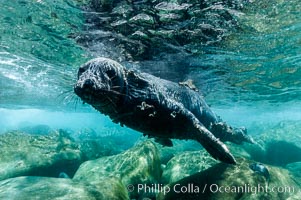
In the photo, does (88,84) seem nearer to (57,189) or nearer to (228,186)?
(57,189)

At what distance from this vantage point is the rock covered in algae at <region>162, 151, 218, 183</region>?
9828mm

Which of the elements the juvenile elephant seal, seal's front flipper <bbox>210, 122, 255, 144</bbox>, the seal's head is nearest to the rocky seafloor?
the juvenile elephant seal

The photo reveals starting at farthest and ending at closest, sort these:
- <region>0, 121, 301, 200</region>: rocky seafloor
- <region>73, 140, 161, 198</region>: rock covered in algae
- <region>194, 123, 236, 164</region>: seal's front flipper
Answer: <region>73, 140, 161, 198</region>: rock covered in algae, <region>0, 121, 301, 200</region>: rocky seafloor, <region>194, 123, 236, 164</region>: seal's front flipper

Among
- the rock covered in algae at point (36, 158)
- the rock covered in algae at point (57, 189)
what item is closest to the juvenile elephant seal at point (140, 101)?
the rock covered in algae at point (57, 189)

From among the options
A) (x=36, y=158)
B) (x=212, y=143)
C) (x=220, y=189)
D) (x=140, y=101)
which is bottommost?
(x=36, y=158)

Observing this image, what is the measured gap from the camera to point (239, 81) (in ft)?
65.2

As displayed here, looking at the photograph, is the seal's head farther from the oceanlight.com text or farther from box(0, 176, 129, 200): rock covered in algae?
the oceanlight.com text

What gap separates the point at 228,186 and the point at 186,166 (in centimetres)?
375

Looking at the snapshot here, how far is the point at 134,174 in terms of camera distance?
9.16 m

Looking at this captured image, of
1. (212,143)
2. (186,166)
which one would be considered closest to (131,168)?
(186,166)

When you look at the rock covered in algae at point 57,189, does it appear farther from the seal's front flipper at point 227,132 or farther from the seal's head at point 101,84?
the seal's front flipper at point 227,132

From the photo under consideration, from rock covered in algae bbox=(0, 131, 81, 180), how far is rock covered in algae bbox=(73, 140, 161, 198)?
8.98ft

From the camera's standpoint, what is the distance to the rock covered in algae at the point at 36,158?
474 inches

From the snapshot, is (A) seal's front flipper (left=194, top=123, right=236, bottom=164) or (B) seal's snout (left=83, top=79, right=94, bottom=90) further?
(A) seal's front flipper (left=194, top=123, right=236, bottom=164)
